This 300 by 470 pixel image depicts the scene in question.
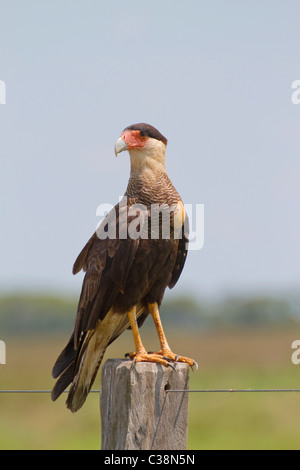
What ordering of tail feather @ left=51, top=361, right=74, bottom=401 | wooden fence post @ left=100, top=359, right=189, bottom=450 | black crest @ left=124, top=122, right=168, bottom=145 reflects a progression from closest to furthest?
1. wooden fence post @ left=100, top=359, right=189, bottom=450
2. tail feather @ left=51, top=361, right=74, bottom=401
3. black crest @ left=124, top=122, right=168, bottom=145

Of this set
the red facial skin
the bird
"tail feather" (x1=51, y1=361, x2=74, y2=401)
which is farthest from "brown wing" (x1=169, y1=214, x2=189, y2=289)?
"tail feather" (x1=51, y1=361, x2=74, y2=401)

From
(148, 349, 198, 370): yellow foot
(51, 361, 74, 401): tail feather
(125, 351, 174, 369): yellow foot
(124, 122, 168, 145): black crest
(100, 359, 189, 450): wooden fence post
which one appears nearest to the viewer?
(100, 359, 189, 450): wooden fence post

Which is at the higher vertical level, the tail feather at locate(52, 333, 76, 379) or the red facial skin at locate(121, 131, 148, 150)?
the red facial skin at locate(121, 131, 148, 150)

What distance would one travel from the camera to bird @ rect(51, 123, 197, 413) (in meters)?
3.27

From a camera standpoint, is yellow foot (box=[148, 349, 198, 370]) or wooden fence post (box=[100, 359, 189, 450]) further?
yellow foot (box=[148, 349, 198, 370])

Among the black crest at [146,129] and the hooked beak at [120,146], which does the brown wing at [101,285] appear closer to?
Result: the hooked beak at [120,146]

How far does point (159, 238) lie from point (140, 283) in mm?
249

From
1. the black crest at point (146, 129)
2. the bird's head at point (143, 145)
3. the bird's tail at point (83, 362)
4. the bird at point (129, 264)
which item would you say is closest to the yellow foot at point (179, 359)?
the bird at point (129, 264)

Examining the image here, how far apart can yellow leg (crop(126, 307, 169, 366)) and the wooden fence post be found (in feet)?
0.50

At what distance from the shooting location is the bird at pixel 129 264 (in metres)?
3.27

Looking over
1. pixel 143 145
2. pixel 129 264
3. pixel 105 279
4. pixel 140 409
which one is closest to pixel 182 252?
pixel 129 264

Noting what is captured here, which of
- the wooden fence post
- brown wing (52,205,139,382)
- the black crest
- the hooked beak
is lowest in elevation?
the wooden fence post

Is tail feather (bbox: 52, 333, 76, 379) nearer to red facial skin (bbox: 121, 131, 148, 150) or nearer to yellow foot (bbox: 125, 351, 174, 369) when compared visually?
yellow foot (bbox: 125, 351, 174, 369)
